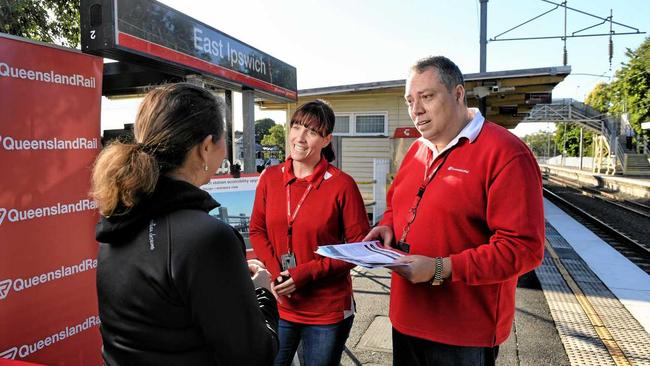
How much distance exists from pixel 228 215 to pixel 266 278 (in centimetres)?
206

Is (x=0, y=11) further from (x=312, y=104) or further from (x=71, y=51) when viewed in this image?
(x=312, y=104)

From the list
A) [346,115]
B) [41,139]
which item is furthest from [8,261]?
[346,115]

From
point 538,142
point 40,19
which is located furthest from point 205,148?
point 538,142

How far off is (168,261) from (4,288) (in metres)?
1.51

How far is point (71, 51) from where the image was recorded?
244cm

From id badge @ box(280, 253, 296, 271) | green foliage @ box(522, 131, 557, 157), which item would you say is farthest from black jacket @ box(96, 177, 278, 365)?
green foliage @ box(522, 131, 557, 157)

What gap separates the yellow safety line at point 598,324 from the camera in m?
4.03

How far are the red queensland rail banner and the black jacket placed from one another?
1.24m

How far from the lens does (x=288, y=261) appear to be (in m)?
2.45

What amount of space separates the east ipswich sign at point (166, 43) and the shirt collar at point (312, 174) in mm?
1026

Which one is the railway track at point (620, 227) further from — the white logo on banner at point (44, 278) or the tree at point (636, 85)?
the tree at point (636, 85)

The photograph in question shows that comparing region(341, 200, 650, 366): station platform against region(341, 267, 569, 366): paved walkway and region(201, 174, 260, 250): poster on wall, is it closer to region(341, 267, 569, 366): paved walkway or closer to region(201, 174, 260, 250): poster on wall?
region(341, 267, 569, 366): paved walkway

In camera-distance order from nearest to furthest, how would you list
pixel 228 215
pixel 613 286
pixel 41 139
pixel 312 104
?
pixel 41 139, pixel 312 104, pixel 228 215, pixel 613 286

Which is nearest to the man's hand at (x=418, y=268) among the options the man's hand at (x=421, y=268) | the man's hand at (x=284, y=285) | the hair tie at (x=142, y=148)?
the man's hand at (x=421, y=268)
